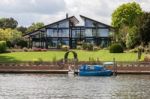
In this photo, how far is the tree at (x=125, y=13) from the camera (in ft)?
464

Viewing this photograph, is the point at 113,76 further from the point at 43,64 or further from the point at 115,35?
the point at 115,35

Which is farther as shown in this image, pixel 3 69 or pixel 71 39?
pixel 71 39

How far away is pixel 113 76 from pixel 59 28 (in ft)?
205

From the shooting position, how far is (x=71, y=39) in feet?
431

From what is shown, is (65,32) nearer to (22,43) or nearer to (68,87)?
(22,43)

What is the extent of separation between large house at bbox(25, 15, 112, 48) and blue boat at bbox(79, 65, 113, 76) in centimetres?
5822

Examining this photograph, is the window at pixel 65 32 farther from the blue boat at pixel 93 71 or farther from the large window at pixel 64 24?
the blue boat at pixel 93 71

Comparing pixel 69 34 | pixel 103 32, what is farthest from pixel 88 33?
pixel 69 34

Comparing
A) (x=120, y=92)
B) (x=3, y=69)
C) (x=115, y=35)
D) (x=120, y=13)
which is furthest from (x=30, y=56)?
(x=120, y=13)

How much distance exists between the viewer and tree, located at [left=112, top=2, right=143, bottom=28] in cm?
14149

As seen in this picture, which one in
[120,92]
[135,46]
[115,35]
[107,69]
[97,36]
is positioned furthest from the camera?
[97,36]

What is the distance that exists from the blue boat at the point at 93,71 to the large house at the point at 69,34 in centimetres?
5822

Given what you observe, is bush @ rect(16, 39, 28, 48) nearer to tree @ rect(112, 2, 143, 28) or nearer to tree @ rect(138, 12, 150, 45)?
tree @ rect(112, 2, 143, 28)

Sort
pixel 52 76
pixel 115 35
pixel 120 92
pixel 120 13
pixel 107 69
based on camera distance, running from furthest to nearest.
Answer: pixel 120 13 → pixel 115 35 → pixel 107 69 → pixel 52 76 → pixel 120 92
